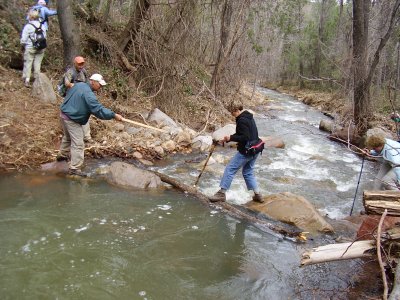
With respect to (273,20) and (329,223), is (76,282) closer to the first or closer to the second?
(329,223)

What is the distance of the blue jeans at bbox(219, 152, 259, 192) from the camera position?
21.4 feet

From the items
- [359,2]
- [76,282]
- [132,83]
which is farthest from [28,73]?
[359,2]

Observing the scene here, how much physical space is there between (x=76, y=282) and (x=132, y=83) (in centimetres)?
848

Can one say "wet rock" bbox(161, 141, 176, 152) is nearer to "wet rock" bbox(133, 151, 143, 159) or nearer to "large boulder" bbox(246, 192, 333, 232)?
"wet rock" bbox(133, 151, 143, 159)

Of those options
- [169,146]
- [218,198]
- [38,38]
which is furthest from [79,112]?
[38,38]

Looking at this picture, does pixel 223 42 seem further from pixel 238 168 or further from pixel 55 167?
pixel 55 167

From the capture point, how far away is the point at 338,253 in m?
4.08

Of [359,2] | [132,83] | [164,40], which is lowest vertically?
[132,83]

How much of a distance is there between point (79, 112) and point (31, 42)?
346 centimetres

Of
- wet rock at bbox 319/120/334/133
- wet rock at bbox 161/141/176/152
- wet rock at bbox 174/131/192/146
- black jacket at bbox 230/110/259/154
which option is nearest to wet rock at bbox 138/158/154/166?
wet rock at bbox 161/141/176/152

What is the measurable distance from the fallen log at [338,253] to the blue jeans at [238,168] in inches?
101

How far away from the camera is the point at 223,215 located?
623 cm

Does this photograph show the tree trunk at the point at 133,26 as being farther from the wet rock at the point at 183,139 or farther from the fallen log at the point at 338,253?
the fallen log at the point at 338,253

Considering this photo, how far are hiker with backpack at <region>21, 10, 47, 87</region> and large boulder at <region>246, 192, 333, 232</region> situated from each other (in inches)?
242
